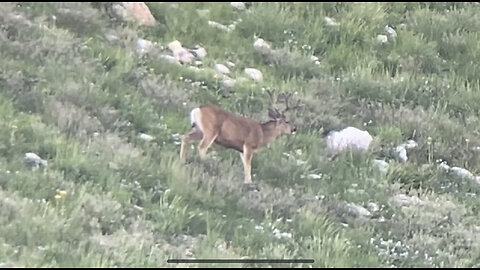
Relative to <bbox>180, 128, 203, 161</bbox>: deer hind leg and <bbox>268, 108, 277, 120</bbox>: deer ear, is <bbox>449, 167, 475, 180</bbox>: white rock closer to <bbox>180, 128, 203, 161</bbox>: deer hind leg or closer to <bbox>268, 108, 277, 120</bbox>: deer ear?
<bbox>268, 108, 277, 120</bbox>: deer ear

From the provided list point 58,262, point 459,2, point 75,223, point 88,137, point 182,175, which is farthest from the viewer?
point 459,2

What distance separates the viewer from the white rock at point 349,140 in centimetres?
968

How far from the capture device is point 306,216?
7.57 m

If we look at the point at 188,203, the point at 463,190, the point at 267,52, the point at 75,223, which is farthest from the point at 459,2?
the point at 75,223

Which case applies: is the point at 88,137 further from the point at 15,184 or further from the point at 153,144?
the point at 15,184

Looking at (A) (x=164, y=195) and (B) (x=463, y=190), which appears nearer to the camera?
(A) (x=164, y=195)

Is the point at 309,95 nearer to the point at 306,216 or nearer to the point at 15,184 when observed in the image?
the point at 306,216

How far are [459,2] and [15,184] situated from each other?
28.7ft

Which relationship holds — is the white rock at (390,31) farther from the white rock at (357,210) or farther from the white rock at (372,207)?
the white rock at (357,210)

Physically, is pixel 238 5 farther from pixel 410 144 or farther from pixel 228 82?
pixel 410 144

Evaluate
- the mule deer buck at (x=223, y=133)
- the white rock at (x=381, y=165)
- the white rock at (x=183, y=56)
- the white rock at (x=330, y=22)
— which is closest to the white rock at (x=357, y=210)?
the mule deer buck at (x=223, y=133)

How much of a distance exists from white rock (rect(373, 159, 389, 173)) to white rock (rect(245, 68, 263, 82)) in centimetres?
234

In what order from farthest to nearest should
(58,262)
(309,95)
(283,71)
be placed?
(283,71) < (309,95) < (58,262)

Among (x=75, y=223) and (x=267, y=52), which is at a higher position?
(x=75, y=223)
